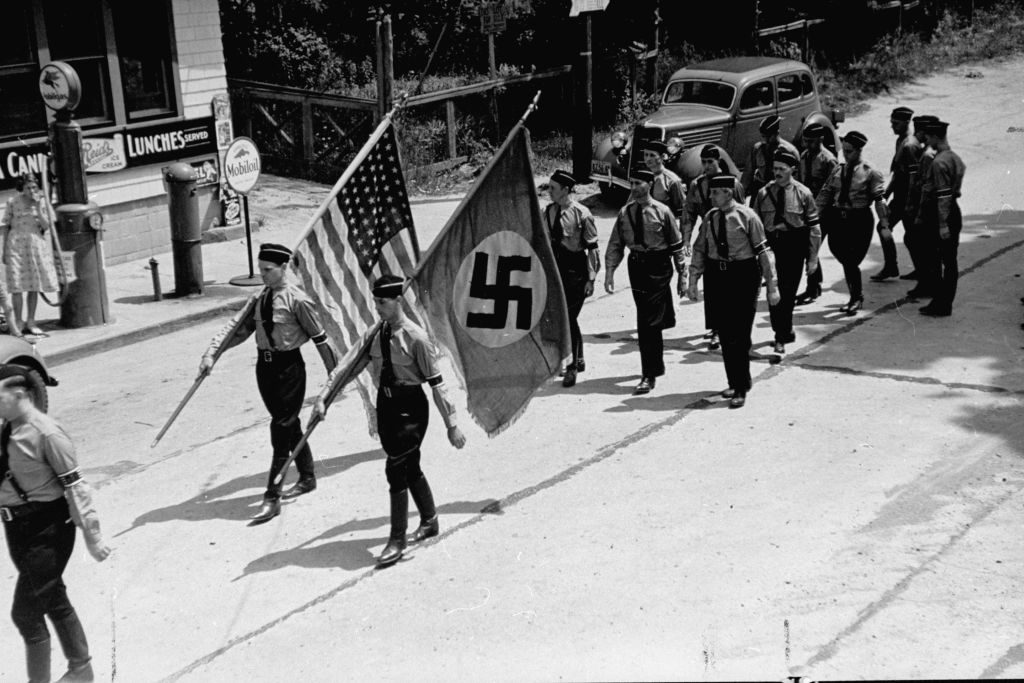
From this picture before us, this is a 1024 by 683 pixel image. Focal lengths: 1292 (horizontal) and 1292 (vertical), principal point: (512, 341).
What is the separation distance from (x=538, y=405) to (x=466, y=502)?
2226 mm

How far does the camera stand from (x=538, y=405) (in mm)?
11156

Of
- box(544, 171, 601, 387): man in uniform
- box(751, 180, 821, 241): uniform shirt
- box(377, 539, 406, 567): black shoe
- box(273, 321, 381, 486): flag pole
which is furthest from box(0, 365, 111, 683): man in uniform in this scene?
box(751, 180, 821, 241): uniform shirt

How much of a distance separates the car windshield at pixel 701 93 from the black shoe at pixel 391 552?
13.6 metres

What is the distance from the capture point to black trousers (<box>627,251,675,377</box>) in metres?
11.2

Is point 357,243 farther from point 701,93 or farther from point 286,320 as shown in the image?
point 701,93

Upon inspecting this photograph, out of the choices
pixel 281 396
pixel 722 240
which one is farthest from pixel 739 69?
pixel 281 396

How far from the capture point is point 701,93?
2056 cm

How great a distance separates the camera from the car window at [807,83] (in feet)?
69.4

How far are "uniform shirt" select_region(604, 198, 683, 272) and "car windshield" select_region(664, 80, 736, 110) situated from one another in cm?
948

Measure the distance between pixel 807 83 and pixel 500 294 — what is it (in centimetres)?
1419

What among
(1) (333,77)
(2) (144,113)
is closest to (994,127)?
(1) (333,77)

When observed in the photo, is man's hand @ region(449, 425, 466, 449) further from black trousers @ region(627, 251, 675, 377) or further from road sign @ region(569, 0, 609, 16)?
road sign @ region(569, 0, 609, 16)

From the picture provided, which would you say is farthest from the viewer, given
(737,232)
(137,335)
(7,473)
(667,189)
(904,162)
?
(137,335)

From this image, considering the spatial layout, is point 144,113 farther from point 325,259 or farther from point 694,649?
point 694,649
